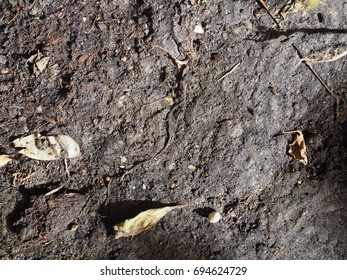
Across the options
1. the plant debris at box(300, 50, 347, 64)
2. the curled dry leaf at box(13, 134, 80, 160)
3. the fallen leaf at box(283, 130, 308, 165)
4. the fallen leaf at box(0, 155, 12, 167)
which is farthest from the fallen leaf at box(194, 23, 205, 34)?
the fallen leaf at box(0, 155, 12, 167)

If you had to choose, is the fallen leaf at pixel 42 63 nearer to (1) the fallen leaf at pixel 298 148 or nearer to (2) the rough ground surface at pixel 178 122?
(2) the rough ground surface at pixel 178 122

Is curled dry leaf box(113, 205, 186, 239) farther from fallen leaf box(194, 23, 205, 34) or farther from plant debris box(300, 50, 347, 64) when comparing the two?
plant debris box(300, 50, 347, 64)

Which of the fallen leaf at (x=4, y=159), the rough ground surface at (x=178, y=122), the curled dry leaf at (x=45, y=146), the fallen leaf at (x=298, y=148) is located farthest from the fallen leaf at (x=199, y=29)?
the fallen leaf at (x=4, y=159)

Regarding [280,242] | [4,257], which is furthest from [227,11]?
[4,257]

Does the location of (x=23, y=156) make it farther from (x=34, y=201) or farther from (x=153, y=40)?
(x=153, y=40)

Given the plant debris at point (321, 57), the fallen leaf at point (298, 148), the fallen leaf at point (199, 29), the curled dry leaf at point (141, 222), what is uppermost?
the fallen leaf at point (199, 29)
